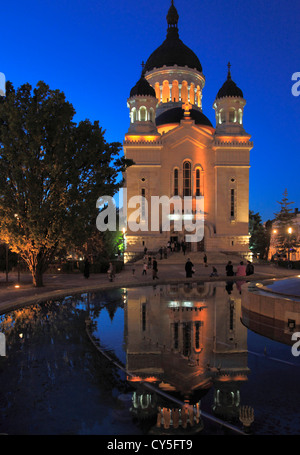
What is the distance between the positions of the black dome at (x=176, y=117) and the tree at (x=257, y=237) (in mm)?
16935

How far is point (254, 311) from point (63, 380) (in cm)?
682

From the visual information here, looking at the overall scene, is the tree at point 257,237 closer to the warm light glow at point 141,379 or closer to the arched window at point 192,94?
the arched window at point 192,94

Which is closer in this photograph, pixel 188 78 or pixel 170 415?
pixel 170 415

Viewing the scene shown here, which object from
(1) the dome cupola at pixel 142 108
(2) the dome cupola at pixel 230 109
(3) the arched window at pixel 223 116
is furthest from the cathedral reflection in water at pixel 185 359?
(3) the arched window at pixel 223 116

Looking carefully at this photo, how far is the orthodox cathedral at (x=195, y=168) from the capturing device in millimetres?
40562

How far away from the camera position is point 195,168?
140ft

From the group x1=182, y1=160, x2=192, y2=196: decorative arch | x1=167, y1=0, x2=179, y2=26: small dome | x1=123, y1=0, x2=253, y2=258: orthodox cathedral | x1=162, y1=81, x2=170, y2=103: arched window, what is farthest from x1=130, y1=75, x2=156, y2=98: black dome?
x1=167, y1=0, x2=179, y2=26: small dome

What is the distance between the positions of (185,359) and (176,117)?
41.7 m

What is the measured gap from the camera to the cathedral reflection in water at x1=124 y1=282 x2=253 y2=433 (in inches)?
207

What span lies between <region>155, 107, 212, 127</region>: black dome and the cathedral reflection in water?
35.1 meters
